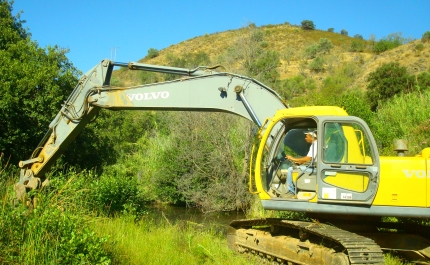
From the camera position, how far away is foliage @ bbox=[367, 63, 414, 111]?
26.6 metres

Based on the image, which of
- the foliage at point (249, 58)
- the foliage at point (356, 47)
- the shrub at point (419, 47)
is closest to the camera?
the foliage at point (249, 58)

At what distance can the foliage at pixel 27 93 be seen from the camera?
14.7m

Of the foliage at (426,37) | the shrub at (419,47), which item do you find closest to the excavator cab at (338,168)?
the shrub at (419,47)

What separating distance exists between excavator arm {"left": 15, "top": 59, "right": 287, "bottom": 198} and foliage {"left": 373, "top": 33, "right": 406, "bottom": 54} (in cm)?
4598

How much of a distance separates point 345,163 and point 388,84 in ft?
70.8

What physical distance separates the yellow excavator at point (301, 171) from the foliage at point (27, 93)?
5.52 m

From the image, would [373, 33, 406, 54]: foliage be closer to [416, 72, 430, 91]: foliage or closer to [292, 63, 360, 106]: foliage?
[292, 63, 360, 106]: foliage

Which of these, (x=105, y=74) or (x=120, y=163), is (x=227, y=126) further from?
(x=105, y=74)

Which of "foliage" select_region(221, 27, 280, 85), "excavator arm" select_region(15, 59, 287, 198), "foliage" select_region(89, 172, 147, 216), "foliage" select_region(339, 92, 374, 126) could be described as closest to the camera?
"excavator arm" select_region(15, 59, 287, 198)

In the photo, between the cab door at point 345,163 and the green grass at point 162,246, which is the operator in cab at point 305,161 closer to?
the cab door at point 345,163

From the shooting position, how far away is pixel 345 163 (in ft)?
24.3

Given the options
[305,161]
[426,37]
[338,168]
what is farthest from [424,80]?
[338,168]

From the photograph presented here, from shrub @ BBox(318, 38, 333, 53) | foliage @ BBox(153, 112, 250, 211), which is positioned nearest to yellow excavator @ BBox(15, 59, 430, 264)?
Result: foliage @ BBox(153, 112, 250, 211)

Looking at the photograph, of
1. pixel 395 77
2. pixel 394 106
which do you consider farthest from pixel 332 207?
pixel 395 77
